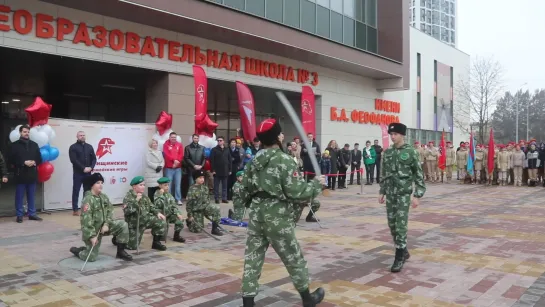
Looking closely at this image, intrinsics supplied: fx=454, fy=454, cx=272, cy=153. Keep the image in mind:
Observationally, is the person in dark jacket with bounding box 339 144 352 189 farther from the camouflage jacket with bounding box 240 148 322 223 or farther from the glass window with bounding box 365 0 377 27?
the camouflage jacket with bounding box 240 148 322 223

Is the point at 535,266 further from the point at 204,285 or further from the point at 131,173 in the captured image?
the point at 131,173

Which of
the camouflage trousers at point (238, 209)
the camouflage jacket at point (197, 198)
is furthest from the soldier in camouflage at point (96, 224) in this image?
the camouflage trousers at point (238, 209)

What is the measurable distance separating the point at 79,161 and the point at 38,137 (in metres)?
0.98

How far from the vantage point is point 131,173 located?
12109 mm

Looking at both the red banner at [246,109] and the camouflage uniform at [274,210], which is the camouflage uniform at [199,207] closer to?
the camouflage uniform at [274,210]

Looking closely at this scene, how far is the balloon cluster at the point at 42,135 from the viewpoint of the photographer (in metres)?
9.88

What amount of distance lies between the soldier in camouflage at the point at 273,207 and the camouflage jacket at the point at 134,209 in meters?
3.11

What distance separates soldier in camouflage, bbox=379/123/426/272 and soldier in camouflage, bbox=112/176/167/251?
11.3ft

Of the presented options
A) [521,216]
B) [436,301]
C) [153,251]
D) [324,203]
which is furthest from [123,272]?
[521,216]

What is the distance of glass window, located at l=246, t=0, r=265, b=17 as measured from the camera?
15828 mm

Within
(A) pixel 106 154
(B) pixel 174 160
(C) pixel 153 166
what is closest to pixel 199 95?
(B) pixel 174 160

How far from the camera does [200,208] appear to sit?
823 cm

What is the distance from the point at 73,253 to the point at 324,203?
795 cm

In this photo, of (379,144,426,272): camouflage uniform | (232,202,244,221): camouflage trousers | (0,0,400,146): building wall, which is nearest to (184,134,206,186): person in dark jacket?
(0,0,400,146): building wall
